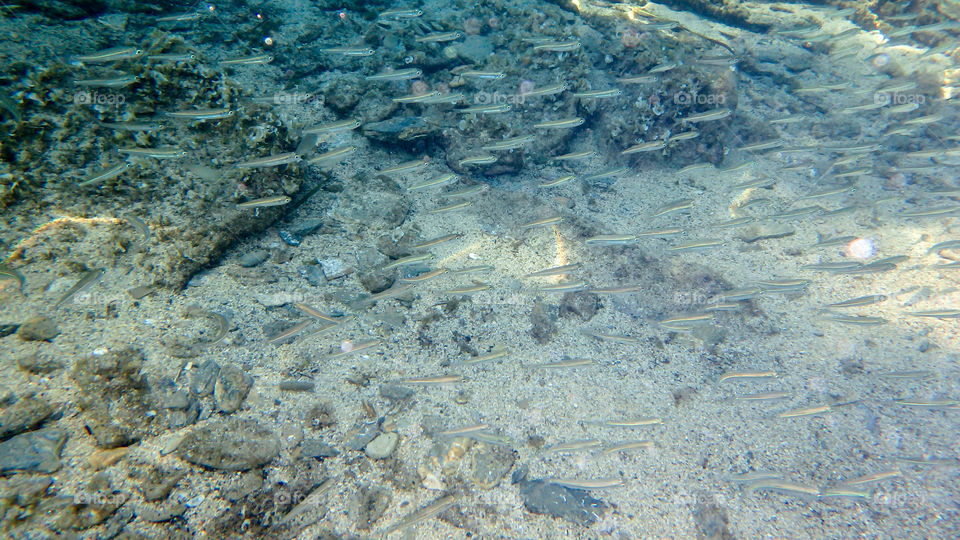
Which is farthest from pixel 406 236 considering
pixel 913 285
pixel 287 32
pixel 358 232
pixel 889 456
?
pixel 913 285

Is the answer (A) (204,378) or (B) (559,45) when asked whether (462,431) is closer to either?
(A) (204,378)

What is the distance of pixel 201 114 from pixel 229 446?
12.4 ft

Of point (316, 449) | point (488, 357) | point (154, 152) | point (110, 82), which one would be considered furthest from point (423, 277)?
point (110, 82)

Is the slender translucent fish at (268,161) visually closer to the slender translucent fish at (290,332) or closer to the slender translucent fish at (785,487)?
the slender translucent fish at (290,332)

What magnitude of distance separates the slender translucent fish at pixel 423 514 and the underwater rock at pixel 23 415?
2839 mm

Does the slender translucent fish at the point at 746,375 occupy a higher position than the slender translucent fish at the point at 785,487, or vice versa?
the slender translucent fish at the point at 746,375

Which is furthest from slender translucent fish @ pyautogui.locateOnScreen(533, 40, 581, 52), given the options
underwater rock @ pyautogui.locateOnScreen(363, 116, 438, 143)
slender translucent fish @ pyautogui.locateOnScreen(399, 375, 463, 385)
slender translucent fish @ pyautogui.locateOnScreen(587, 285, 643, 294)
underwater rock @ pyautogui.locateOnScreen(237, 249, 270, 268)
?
slender translucent fish @ pyautogui.locateOnScreen(399, 375, 463, 385)

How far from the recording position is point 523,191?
20.2ft

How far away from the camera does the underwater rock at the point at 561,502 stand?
3086mm

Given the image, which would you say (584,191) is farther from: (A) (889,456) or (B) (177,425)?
(B) (177,425)

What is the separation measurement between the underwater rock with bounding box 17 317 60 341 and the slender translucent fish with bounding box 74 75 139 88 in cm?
261

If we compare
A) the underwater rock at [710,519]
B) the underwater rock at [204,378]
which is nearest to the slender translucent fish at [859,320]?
the underwater rock at [710,519]

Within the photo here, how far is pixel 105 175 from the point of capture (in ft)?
12.7

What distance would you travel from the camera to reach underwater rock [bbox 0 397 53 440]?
9.06ft
